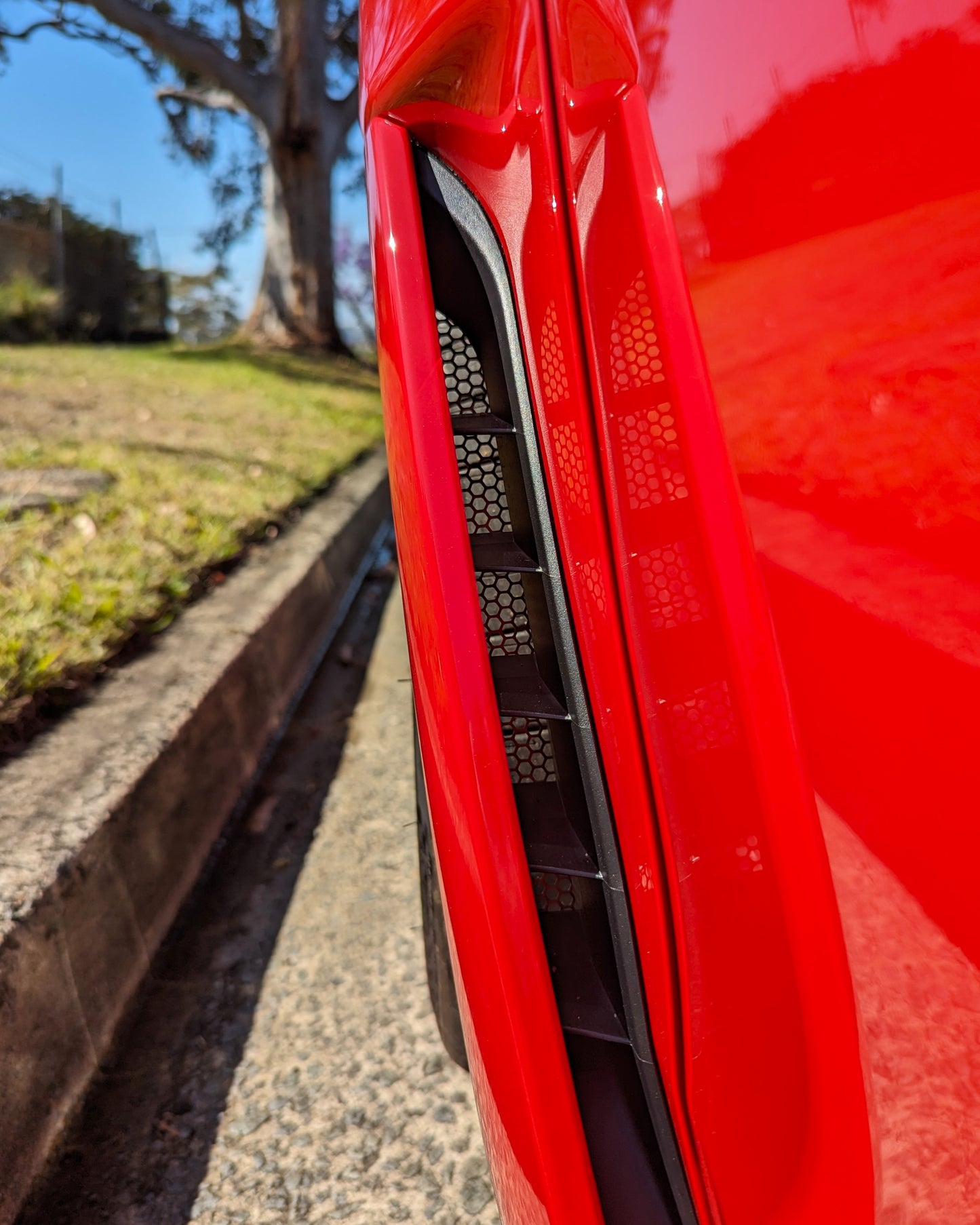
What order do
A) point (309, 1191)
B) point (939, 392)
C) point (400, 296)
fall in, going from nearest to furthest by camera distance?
point (939, 392) < point (400, 296) < point (309, 1191)

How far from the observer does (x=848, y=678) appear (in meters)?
0.76

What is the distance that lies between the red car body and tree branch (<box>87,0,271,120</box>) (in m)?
12.9

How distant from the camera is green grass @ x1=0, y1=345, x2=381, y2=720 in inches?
90.0

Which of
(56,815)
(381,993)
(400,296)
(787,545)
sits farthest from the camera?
(381,993)

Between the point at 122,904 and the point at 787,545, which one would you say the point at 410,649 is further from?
the point at 122,904

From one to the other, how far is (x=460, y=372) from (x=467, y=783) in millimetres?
414

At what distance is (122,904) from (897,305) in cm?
151

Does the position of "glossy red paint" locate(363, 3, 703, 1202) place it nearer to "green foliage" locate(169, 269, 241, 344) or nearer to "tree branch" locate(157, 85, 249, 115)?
"tree branch" locate(157, 85, 249, 115)

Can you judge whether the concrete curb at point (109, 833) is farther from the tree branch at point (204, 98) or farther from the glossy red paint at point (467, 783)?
the tree branch at point (204, 98)

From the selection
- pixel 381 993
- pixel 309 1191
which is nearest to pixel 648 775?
pixel 309 1191

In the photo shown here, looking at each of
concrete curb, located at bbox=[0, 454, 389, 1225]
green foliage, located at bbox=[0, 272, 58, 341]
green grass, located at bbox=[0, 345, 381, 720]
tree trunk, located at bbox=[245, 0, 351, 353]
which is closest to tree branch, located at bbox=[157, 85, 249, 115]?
tree trunk, located at bbox=[245, 0, 351, 353]

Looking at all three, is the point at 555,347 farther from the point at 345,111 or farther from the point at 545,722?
the point at 345,111

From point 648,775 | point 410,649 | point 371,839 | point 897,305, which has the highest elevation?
point 897,305

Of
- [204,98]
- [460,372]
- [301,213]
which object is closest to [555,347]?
[460,372]
